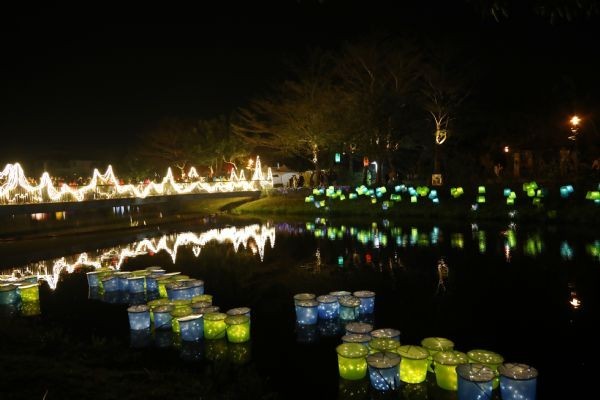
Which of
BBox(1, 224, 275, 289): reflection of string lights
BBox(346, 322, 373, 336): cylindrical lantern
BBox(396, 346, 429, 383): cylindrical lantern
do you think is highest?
BBox(1, 224, 275, 289): reflection of string lights

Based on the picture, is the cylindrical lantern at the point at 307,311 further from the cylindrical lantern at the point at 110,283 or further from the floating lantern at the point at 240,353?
the cylindrical lantern at the point at 110,283

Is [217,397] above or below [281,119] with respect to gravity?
below

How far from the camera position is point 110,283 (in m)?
10.6

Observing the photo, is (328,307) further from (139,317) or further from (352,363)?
(139,317)

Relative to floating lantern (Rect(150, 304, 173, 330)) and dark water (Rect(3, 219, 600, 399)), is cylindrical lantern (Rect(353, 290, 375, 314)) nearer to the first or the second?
dark water (Rect(3, 219, 600, 399))

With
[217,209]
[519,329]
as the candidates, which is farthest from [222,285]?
[217,209]

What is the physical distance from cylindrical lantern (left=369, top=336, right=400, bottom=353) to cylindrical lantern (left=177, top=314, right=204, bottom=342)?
2.72m

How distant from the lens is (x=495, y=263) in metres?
12.8

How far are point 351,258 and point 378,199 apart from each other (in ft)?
43.0

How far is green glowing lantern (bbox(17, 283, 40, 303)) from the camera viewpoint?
32.0 ft

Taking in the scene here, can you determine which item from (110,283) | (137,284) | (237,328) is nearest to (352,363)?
(237,328)

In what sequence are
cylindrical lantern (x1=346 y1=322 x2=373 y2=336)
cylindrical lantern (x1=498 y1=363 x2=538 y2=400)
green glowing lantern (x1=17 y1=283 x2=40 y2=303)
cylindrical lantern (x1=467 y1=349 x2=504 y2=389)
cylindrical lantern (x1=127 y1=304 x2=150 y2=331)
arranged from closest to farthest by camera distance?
cylindrical lantern (x1=498 y1=363 x2=538 y2=400) < cylindrical lantern (x1=467 y1=349 x2=504 y2=389) < cylindrical lantern (x1=346 y1=322 x2=373 y2=336) < cylindrical lantern (x1=127 y1=304 x2=150 y2=331) < green glowing lantern (x1=17 y1=283 x2=40 y2=303)

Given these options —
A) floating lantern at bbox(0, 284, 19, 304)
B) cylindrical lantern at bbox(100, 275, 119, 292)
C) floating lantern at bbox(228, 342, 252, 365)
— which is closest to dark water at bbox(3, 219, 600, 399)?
floating lantern at bbox(228, 342, 252, 365)

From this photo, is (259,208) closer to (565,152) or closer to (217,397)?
(565,152)
